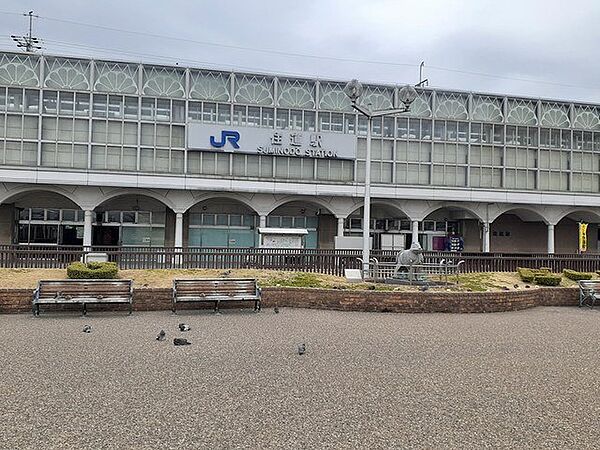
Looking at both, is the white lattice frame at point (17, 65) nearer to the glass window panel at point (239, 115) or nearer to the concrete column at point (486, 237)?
the glass window panel at point (239, 115)

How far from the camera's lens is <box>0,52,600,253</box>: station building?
99.3ft

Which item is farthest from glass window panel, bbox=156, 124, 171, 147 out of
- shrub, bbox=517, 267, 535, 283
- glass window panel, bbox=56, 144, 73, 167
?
shrub, bbox=517, 267, 535, 283

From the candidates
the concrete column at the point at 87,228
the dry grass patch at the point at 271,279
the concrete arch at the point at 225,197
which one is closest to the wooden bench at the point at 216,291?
the dry grass patch at the point at 271,279

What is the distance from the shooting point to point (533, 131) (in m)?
37.0

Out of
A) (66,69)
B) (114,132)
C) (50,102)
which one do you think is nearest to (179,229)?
(114,132)

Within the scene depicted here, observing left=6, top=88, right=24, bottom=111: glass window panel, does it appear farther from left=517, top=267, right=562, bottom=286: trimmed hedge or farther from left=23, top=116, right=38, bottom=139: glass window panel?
left=517, top=267, right=562, bottom=286: trimmed hedge

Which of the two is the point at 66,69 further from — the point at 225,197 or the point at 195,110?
the point at 225,197

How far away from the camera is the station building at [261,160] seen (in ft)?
99.3

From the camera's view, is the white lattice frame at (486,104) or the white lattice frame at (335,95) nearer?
the white lattice frame at (335,95)

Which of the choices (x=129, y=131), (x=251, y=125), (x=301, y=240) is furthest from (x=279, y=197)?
(x=301, y=240)

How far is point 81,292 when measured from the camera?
1234 centimetres

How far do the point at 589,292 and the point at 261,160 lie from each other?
824 inches

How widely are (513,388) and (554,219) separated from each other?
3329 centimetres

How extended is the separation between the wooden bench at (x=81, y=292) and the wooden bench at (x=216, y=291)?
1.11m
